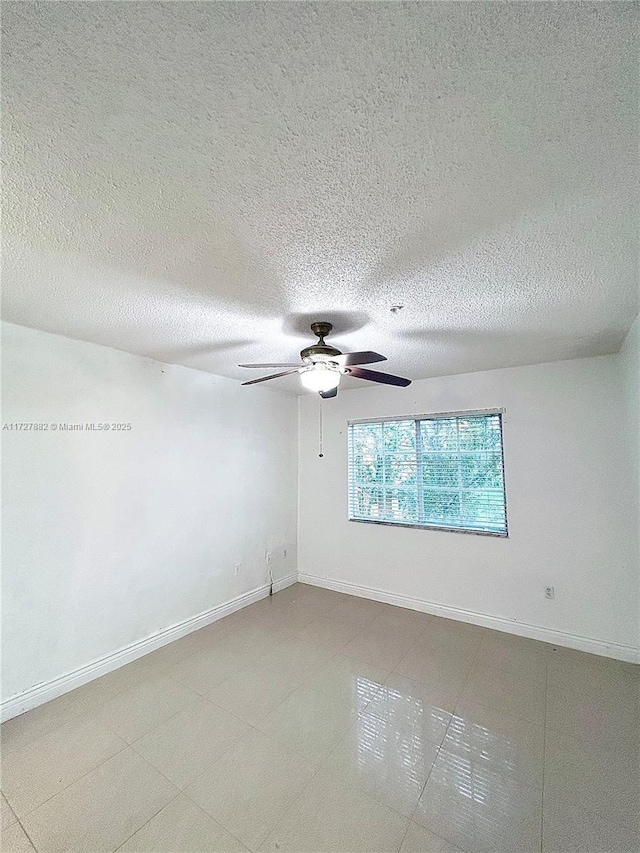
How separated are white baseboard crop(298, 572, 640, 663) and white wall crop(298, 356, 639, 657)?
0.01m

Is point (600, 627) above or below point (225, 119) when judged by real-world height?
below

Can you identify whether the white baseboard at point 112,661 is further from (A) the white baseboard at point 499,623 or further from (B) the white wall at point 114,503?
(A) the white baseboard at point 499,623

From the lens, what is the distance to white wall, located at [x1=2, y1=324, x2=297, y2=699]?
7.48 feet

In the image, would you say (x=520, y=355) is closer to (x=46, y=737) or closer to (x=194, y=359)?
(x=194, y=359)

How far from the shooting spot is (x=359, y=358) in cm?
207

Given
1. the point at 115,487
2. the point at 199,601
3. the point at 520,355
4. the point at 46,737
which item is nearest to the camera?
the point at 46,737

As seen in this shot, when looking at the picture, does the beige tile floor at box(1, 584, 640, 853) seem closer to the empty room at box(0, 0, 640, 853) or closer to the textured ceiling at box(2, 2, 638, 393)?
the empty room at box(0, 0, 640, 853)

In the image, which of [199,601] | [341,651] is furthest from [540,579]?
[199,601]

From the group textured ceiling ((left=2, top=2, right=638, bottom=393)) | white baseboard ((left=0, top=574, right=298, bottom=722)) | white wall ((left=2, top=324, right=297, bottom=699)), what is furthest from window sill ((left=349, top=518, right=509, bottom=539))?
textured ceiling ((left=2, top=2, right=638, bottom=393))

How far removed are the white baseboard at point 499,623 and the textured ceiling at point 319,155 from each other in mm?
2653

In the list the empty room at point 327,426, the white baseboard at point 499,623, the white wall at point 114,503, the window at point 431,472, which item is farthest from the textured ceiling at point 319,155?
the white baseboard at point 499,623

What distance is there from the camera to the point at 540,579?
10.1ft

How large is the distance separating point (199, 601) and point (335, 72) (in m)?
A: 3.70

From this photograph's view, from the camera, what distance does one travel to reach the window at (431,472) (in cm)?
339
